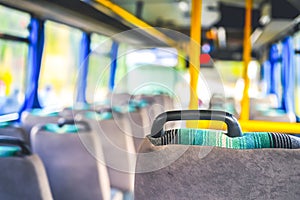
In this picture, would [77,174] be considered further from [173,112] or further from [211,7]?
[211,7]

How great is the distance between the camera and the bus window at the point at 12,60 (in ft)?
10.7

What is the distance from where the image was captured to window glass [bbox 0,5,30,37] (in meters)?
3.19

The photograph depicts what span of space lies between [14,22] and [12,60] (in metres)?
0.35

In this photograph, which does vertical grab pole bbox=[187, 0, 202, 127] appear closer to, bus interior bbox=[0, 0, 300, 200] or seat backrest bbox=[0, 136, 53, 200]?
bus interior bbox=[0, 0, 300, 200]

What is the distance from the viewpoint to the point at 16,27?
11.5ft

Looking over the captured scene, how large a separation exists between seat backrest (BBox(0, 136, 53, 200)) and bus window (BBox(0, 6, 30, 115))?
1.95 meters

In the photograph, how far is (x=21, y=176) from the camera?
149cm

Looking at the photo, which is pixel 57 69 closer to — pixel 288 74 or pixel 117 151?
pixel 117 151

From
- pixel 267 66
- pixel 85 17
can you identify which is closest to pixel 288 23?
pixel 85 17

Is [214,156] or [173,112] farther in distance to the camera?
[173,112]

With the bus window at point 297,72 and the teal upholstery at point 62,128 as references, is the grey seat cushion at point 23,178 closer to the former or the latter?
the teal upholstery at point 62,128

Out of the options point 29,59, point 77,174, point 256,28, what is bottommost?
point 77,174

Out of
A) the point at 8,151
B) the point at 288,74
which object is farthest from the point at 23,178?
the point at 288,74

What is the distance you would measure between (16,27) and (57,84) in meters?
0.97
